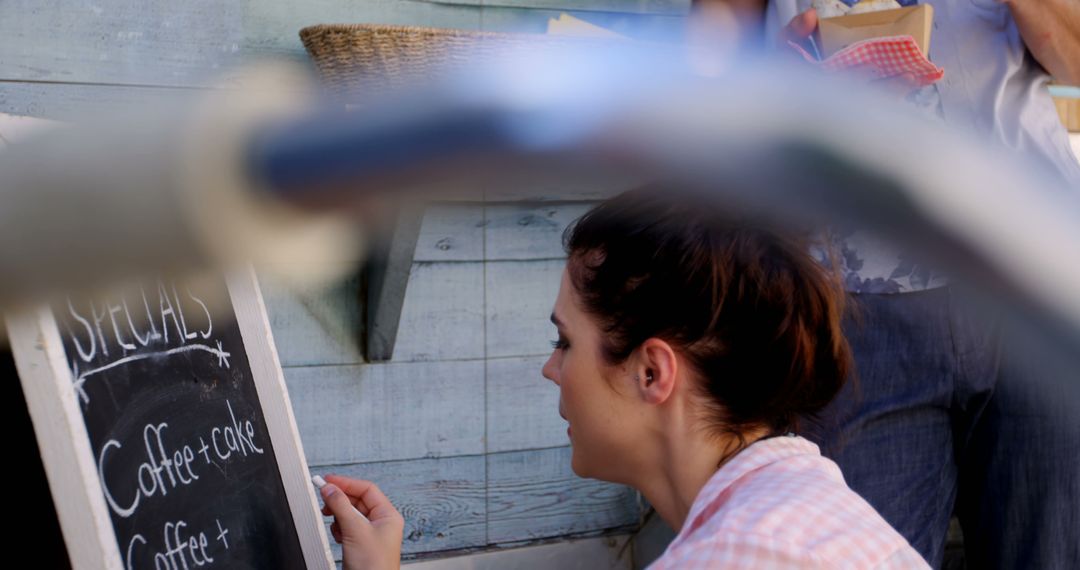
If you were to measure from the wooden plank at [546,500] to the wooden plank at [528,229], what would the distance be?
1.45ft

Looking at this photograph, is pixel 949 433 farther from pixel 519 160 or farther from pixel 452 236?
pixel 519 160

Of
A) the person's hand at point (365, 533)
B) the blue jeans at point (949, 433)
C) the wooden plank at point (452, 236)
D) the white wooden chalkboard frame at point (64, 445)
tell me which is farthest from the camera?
the wooden plank at point (452, 236)

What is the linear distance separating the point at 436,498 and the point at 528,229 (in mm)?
608

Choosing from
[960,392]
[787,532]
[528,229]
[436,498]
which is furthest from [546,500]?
[787,532]

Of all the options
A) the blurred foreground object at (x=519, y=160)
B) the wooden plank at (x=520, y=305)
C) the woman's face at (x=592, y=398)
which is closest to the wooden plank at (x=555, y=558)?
the wooden plank at (x=520, y=305)

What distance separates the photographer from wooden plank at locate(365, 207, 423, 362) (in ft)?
6.39

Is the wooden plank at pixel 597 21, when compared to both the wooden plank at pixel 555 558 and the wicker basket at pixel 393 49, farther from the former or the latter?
the wooden plank at pixel 555 558

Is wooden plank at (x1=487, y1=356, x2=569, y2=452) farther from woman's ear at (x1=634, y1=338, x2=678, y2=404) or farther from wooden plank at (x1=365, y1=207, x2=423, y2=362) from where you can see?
woman's ear at (x1=634, y1=338, x2=678, y2=404)

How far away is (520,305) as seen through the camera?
7.65ft

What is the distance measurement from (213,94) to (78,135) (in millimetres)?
23

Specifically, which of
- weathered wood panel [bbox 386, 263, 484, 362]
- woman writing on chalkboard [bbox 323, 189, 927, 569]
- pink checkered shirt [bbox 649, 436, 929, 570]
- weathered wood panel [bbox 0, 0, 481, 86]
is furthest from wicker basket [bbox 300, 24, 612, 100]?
pink checkered shirt [bbox 649, 436, 929, 570]

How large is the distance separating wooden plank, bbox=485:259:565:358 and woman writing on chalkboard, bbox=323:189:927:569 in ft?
3.48

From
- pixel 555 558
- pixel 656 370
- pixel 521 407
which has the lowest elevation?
pixel 555 558

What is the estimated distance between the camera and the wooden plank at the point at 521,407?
2.33 m
